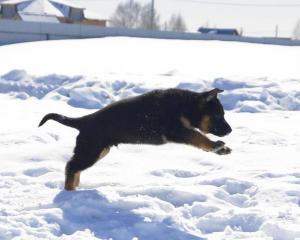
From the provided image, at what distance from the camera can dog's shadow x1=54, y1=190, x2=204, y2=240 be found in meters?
4.75

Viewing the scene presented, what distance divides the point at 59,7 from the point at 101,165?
2108 inches

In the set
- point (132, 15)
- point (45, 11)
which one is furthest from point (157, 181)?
point (132, 15)

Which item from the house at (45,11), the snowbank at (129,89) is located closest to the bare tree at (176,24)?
the house at (45,11)

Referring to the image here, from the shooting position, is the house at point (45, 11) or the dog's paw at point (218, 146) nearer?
the dog's paw at point (218, 146)

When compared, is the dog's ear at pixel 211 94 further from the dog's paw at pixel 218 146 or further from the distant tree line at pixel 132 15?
the distant tree line at pixel 132 15

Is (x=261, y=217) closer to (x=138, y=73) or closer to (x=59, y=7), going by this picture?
(x=138, y=73)

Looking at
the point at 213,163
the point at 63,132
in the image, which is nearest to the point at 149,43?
the point at 63,132

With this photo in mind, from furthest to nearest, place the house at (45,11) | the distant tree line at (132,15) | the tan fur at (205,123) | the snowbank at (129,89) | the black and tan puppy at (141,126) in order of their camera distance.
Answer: the distant tree line at (132,15)
the house at (45,11)
the snowbank at (129,89)
the tan fur at (205,123)
the black and tan puppy at (141,126)

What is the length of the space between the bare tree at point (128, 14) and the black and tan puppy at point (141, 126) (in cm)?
8444

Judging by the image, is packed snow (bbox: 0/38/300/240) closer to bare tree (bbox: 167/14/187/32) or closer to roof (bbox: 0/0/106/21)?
roof (bbox: 0/0/106/21)

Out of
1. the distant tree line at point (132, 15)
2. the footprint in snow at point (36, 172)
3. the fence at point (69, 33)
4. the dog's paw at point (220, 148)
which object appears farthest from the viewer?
the distant tree line at point (132, 15)

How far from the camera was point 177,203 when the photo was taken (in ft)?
17.9

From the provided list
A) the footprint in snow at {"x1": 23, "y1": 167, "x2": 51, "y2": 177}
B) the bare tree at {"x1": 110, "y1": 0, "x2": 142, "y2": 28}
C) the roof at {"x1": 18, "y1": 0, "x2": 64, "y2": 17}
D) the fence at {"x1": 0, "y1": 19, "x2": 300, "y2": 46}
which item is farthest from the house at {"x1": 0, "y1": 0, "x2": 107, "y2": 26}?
the footprint in snow at {"x1": 23, "y1": 167, "x2": 51, "y2": 177}

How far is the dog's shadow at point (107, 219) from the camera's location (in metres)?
4.75
